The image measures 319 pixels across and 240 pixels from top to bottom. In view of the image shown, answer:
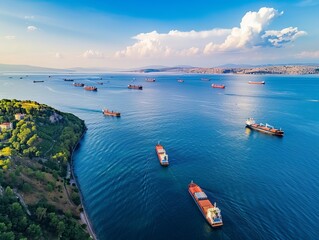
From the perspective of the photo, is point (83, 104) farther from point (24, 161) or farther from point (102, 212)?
point (102, 212)

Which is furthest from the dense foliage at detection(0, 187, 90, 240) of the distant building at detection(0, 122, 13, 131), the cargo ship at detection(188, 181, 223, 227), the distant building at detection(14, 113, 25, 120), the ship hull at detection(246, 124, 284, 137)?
the ship hull at detection(246, 124, 284, 137)

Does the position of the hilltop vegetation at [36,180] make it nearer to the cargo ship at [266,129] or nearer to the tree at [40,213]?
the tree at [40,213]

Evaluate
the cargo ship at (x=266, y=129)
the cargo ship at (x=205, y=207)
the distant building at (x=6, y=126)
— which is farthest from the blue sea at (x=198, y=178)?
the distant building at (x=6, y=126)

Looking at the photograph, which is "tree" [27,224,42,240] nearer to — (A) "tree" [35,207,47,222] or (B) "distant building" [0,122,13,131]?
(A) "tree" [35,207,47,222]

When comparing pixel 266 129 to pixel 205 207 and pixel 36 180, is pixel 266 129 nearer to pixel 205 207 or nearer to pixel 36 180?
pixel 205 207

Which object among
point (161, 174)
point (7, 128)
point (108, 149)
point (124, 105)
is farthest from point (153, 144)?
point (124, 105)
